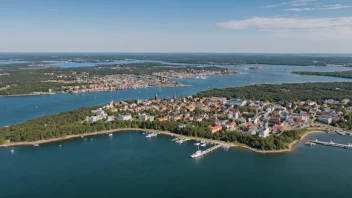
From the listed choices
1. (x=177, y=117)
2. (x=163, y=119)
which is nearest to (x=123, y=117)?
(x=163, y=119)

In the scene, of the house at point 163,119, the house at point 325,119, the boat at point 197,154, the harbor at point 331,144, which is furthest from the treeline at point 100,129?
the house at point 325,119

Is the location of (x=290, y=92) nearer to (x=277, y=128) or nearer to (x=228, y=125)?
(x=277, y=128)

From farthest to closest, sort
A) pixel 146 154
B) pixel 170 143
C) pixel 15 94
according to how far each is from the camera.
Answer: pixel 15 94
pixel 170 143
pixel 146 154

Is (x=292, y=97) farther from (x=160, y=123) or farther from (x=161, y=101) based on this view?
(x=160, y=123)

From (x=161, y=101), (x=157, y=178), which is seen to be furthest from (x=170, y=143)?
(x=161, y=101)

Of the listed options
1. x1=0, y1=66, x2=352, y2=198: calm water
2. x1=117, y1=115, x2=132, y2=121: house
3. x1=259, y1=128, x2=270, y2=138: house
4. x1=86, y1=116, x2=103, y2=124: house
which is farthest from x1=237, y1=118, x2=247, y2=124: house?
x1=86, y1=116, x2=103, y2=124: house
